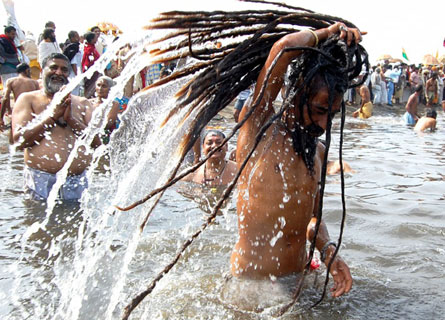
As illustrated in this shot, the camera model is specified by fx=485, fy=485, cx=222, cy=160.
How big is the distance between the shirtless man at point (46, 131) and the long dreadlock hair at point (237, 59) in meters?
2.38

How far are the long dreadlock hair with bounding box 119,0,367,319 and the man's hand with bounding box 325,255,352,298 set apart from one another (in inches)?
15.8

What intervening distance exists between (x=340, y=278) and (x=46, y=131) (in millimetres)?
3352

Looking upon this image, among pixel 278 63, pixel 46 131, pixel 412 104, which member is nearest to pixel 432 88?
pixel 412 104

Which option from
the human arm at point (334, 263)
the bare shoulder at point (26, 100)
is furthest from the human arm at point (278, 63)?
the bare shoulder at point (26, 100)

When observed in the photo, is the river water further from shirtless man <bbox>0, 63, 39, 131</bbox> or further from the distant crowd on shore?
the distant crowd on shore

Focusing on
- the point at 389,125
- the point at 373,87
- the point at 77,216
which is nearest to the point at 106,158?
the point at 77,216

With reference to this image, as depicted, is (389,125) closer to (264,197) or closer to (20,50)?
(20,50)

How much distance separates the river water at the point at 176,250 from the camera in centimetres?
316

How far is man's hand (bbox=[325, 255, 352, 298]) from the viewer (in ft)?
9.37

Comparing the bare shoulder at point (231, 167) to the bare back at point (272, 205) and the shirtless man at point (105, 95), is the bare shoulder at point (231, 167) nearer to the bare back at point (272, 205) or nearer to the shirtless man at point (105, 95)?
the shirtless man at point (105, 95)

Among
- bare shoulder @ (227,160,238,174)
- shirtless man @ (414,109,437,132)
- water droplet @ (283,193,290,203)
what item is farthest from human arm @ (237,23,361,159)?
shirtless man @ (414,109,437,132)

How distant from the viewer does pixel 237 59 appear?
2.80 meters

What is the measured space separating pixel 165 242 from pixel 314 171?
7.07 ft

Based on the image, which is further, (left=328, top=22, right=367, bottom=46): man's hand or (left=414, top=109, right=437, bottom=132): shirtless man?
(left=414, top=109, right=437, bottom=132): shirtless man
